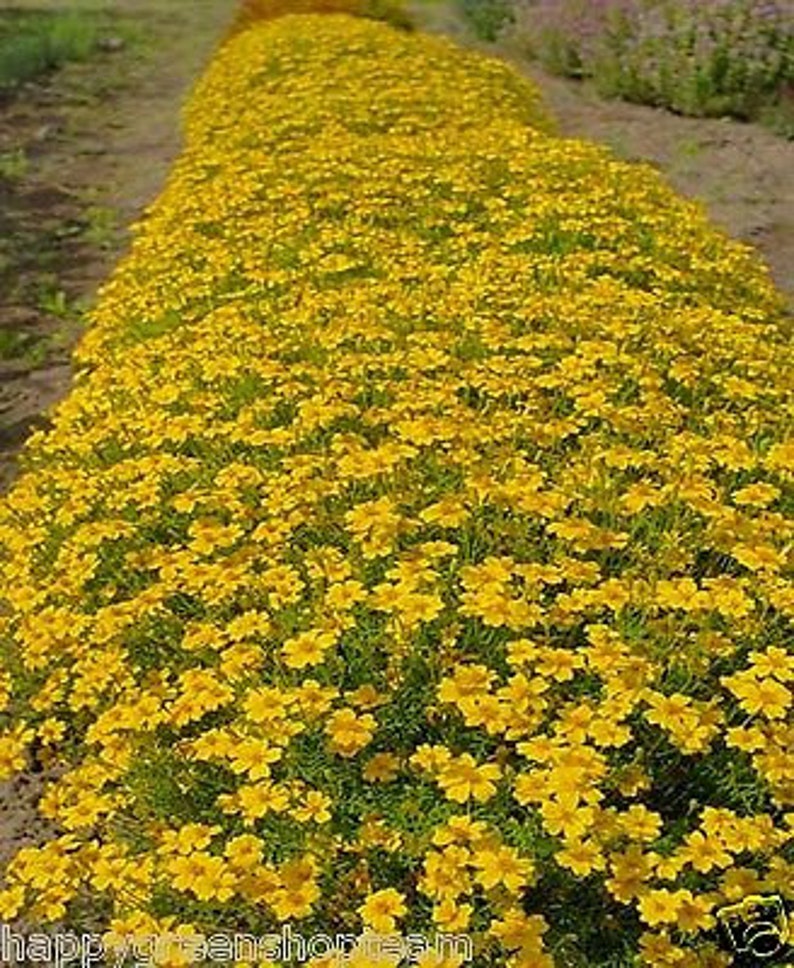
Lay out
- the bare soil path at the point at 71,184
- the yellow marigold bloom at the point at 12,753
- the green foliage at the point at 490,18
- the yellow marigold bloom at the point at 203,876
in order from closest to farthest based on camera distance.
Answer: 1. the yellow marigold bloom at the point at 203,876
2. the yellow marigold bloom at the point at 12,753
3. the bare soil path at the point at 71,184
4. the green foliage at the point at 490,18

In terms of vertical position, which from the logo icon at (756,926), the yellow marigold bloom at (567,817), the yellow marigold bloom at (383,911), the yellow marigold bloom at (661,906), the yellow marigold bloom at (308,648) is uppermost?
the yellow marigold bloom at (308,648)

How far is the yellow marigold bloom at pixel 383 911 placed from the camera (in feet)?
6.89

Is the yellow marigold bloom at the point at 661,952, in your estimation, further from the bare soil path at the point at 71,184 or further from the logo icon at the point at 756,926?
the bare soil path at the point at 71,184

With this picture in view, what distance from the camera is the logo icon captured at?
214cm

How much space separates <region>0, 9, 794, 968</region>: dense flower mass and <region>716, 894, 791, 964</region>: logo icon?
35 millimetres

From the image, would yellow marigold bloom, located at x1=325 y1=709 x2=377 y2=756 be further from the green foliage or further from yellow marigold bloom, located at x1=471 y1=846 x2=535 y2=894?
the green foliage

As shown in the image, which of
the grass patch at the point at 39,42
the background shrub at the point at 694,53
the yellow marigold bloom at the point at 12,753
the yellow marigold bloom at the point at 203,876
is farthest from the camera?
the grass patch at the point at 39,42

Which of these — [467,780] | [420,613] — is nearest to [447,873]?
[467,780]

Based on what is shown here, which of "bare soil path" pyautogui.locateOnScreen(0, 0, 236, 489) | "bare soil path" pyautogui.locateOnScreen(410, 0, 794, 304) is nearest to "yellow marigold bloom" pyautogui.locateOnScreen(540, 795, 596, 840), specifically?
"bare soil path" pyautogui.locateOnScreen(0, 0, 236, 489)

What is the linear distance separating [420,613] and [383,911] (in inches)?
22.7

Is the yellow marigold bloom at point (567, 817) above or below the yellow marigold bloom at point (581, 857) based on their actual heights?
above

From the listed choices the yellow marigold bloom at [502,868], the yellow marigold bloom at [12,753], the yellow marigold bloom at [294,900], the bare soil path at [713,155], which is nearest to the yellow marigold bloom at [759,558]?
the yellow marigold bloom at [502,868]

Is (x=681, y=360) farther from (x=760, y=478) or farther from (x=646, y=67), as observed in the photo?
(x=646, y=67)

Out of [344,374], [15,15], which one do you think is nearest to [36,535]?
[344,374]
